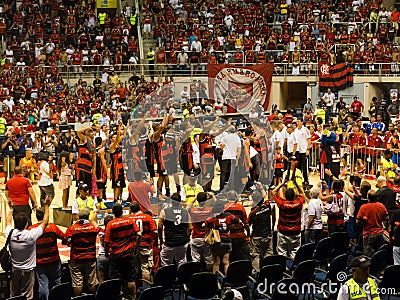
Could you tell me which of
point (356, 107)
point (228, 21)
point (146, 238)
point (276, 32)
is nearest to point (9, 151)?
point (146, 238)

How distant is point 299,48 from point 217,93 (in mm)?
4470

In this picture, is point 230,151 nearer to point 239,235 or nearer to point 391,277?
point 239,235

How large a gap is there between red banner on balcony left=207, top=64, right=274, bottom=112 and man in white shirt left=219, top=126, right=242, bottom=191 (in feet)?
38.2

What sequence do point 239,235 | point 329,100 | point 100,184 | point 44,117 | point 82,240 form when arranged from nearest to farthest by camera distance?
1. point 82,240
2. point 239,235
3. point 100,184
4. point 44,117
5. point 329,100

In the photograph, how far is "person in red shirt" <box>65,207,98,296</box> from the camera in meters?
11.9

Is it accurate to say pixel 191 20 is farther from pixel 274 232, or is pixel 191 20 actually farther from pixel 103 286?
pixel 103 286

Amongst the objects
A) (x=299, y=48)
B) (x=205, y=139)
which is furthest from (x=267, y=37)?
(x=205, y=139)

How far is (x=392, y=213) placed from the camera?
43.3 feet

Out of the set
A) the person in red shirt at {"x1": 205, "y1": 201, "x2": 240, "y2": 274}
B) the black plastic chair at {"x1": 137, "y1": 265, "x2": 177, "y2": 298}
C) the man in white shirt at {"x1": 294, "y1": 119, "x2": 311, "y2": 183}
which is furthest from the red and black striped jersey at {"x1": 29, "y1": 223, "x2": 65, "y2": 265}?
the man in white shirt at {"x1": 294, "y1": 119, "x2": 311, "y2": 183}

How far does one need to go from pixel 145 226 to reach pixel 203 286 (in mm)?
1458

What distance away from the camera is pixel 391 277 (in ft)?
38.5

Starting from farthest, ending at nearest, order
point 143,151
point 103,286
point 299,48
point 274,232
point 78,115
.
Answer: point 299,48 < point 78,115 < point 143,151 < point 274,232 < point 103,286

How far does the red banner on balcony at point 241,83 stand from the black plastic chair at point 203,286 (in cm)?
1975

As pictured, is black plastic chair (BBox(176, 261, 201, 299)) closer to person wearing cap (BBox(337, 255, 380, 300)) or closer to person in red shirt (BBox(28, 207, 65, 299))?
person in red shirt (BBox(28, 207, 65, 299))
